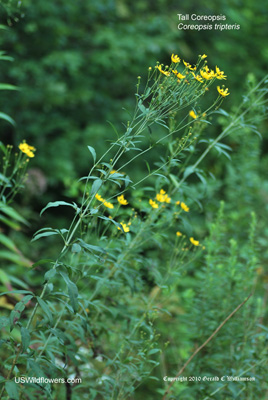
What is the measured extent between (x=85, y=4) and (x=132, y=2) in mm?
705

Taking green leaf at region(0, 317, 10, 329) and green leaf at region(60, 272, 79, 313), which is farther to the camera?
green leaf at region(0, 317, 10, 329)

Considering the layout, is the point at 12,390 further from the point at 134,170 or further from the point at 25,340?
the point at 134,170

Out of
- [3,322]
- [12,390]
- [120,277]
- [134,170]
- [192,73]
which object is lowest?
[134,170]

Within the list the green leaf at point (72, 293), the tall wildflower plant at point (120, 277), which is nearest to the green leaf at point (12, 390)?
the tall wildflower plant at point (120, 277)

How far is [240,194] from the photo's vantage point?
3.47 meters

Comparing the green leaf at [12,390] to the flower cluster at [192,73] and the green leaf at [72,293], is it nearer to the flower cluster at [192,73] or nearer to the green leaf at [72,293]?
the green leaf at [72,293]

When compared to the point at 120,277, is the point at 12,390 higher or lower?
higher

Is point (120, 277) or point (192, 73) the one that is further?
point (120, 277)

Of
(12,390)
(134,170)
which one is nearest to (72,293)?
(12,390)

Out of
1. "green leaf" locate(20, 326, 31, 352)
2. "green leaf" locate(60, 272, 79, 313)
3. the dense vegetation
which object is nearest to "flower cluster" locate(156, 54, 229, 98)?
the dense vegetation

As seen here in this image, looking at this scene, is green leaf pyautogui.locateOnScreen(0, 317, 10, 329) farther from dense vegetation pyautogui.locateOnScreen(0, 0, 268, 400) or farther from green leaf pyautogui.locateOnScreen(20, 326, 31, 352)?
dense vegetation pyautogui.locateOnScreen(0, 0, 268, 400)

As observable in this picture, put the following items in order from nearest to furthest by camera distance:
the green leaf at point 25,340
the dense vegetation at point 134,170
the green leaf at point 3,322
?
the green leaf at point 25,340
the green leaf at point 3,322
the dense vegetation at point 134,170

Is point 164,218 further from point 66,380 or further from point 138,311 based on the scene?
point 66,380

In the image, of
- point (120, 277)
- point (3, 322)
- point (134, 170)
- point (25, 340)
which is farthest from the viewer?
point (134, 170)
